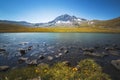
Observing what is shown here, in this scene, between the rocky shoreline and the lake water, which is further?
the lake water

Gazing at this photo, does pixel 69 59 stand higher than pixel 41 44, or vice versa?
pixel 69 59

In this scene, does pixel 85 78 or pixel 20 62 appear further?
pixel 20 62

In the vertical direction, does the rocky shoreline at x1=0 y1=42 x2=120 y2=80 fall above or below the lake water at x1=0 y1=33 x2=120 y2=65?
above

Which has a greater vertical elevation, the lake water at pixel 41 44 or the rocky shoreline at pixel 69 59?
the rocky shoreline at pixel 69 59

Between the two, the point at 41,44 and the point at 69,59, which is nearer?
the point at 69,59

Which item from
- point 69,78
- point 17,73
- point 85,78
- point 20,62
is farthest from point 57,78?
point 20,62

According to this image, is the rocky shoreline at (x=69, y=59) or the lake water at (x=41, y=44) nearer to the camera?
the rocky shoreline at (x=69, y=59)

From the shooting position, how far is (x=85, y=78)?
51.5ft

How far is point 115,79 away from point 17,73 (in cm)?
1393

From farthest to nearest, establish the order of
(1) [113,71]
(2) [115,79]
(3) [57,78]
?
(1) [113,71] → (2) [115,79] → (3) [57,78]

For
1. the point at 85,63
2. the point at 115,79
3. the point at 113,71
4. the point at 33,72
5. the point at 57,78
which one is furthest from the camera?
the point at 85,63

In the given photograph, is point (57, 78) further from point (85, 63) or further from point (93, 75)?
point (85, 63)

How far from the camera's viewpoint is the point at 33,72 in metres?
17.9

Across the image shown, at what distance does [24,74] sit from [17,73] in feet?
4.25
